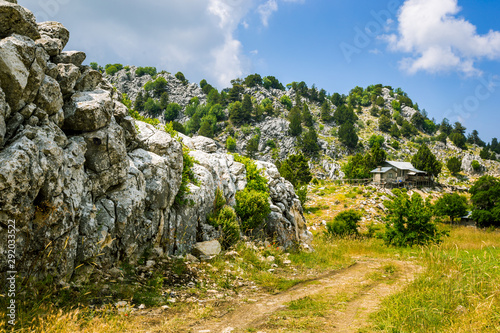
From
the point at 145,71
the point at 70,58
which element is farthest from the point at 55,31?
the point at 145,71

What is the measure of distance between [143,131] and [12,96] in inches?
186

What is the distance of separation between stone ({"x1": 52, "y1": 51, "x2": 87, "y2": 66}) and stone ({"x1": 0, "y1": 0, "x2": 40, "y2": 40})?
1303 millimetres

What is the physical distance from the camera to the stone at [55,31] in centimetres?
755

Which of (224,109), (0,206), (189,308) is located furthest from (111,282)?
(224,109)

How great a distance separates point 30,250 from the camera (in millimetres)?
4688

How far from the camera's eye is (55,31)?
7.71 m

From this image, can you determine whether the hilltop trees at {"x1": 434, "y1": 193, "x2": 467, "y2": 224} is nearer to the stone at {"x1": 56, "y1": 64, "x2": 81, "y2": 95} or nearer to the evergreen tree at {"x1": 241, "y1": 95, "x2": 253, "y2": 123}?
the stone at {"x1": 56, "y1": 64, "x2": 81, "y2": 95}

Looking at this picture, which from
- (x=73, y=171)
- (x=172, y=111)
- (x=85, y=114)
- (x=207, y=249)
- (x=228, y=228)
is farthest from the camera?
(x=172, y=111)

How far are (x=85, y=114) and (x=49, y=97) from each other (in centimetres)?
84

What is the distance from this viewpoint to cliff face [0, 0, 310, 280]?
4.76m

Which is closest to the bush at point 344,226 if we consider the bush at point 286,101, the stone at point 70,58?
the stone at point 70,58

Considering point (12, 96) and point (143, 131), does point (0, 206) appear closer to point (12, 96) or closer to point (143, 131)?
point (12, 96)

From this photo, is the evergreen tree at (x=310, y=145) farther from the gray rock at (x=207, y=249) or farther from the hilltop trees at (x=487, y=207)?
the gray rock at (x=207, y=249)

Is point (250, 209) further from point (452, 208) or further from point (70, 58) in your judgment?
point (452, 208)
